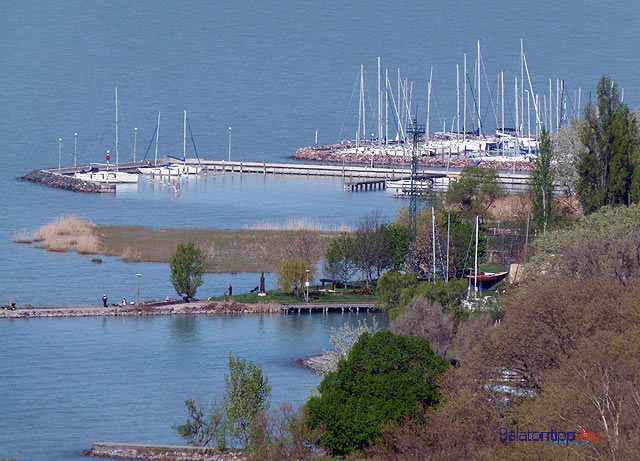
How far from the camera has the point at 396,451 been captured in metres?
27.0

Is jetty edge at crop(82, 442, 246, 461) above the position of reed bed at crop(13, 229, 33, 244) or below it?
below

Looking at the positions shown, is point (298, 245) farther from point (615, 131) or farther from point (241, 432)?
point (241, 432)

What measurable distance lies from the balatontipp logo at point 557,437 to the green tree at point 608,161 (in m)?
21.8

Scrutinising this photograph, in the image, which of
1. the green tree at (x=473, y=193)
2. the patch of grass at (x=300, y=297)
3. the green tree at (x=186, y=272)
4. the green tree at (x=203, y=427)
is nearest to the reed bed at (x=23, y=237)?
the green tree at (x=186, y=272)

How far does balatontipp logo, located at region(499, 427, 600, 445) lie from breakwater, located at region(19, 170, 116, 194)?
2509 inches

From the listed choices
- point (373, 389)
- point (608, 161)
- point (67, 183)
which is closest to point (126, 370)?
point (373, 389)

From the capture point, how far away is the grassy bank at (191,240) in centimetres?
5475

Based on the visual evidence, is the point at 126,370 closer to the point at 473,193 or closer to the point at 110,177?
the point at 473,193

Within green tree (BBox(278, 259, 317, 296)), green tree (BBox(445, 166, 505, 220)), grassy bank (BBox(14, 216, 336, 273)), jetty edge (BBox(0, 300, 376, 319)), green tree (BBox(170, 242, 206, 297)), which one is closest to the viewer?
jetty edge (BBox(0, 300, 376, 319))

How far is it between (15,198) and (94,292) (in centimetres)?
3406

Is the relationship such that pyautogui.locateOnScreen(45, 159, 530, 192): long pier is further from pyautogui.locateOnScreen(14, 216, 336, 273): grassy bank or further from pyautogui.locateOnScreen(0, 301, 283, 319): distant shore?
pyautogui.locateOnScreen(0, 301, 283, 319): distant shore

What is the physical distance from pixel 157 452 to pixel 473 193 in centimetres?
3771

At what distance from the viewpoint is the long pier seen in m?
86.1

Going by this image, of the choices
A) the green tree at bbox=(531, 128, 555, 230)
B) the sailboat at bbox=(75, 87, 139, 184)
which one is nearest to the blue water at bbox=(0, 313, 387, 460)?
the green tree at bbox=(531, 128, 555, 230)
